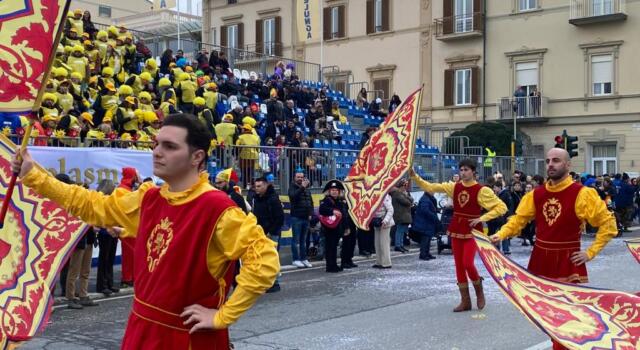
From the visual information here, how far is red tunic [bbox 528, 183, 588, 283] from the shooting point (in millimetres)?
6941

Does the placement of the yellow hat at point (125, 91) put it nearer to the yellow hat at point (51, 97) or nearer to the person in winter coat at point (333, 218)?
the yellow hat at point (51, 97)

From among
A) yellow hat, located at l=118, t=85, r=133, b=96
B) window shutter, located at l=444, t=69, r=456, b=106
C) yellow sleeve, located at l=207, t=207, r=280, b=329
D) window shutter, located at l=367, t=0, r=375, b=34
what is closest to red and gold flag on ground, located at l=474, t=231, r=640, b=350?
yellow sleeve, located at l=207, t=207, r=280, b=329

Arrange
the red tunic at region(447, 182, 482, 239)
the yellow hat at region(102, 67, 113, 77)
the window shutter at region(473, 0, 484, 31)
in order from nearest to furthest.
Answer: the red tunic at region(447, 182, 482, 239)
the yellow hat at region(102, 67, 113, 77)
the window shutter at region(473, 0, 484, 31)

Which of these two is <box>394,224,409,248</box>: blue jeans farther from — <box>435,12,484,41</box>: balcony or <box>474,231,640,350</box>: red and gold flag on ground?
<box>435,12,484,41</box>: balcony

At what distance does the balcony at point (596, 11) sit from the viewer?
34.7m

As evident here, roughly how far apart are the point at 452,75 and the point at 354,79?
631 cm

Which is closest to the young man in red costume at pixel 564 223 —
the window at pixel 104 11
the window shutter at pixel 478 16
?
the window shutter at pixel 478 16

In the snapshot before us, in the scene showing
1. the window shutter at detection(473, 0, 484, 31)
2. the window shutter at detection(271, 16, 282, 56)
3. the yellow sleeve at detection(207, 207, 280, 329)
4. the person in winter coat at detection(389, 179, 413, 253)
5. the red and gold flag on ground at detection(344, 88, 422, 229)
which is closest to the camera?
the yellow sleeve at detection(207, 207, 280, 329)

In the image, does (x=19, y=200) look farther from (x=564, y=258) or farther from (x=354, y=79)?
(x=354, y=79)

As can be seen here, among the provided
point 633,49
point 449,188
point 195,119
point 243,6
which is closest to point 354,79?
point 243,6

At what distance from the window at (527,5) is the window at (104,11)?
43078mm

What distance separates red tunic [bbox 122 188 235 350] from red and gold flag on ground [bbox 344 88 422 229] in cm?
680

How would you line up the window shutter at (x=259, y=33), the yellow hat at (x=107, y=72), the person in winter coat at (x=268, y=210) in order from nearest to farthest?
the person in winter coat at (x=268, y=210), the yellow hat at (x=107, y=72), the window shutter at (x=259, y=33)

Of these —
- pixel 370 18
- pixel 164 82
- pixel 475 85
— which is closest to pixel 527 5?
pixel 475 85
